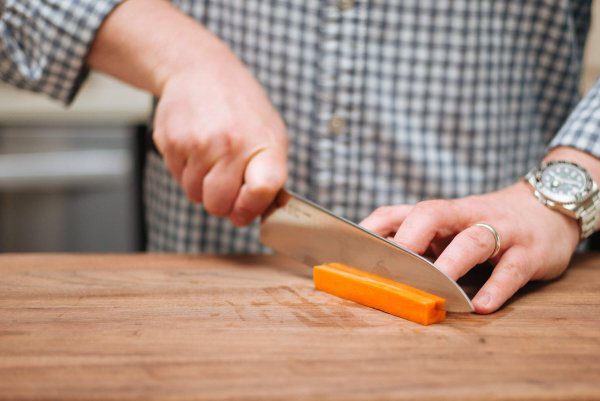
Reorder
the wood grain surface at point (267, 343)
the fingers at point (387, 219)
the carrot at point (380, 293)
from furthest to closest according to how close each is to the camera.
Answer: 1. the fingers at point (387, 219)
2. the carrot at point (380, 293)
3. the wood grain surface at point (267, 343)

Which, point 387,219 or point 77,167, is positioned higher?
point 387,219

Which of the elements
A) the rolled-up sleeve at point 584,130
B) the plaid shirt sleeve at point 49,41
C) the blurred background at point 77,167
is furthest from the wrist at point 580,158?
the blurred background at point 77,167

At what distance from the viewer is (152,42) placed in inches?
31.9

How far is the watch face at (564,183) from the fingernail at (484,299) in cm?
19

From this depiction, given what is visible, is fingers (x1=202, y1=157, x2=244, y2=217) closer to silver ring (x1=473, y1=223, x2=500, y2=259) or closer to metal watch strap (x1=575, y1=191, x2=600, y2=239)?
silver ring (x1=473, y1=223, x2=500, y2=259)

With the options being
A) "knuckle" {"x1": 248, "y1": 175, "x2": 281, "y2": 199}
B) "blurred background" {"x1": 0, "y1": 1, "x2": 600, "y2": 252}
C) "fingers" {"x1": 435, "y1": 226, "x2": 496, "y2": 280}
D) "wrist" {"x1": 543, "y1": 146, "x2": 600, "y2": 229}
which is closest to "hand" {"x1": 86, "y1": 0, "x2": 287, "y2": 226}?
"knuckle" {"x1": 248, "y1": 175, "x2": 281, "y2": 199}

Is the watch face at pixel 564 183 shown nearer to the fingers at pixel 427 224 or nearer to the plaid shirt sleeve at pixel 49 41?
the fingers at pixel 427 224

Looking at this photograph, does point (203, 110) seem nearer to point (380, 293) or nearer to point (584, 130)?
point (380, 293)

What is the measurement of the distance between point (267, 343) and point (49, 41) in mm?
588

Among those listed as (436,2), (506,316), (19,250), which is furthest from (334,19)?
(19,250)

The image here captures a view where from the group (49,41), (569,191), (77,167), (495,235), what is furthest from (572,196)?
(77,167)

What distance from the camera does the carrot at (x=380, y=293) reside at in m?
0.56

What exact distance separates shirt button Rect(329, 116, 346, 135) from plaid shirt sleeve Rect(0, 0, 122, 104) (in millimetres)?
347

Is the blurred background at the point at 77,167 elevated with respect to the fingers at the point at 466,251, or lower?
lower
